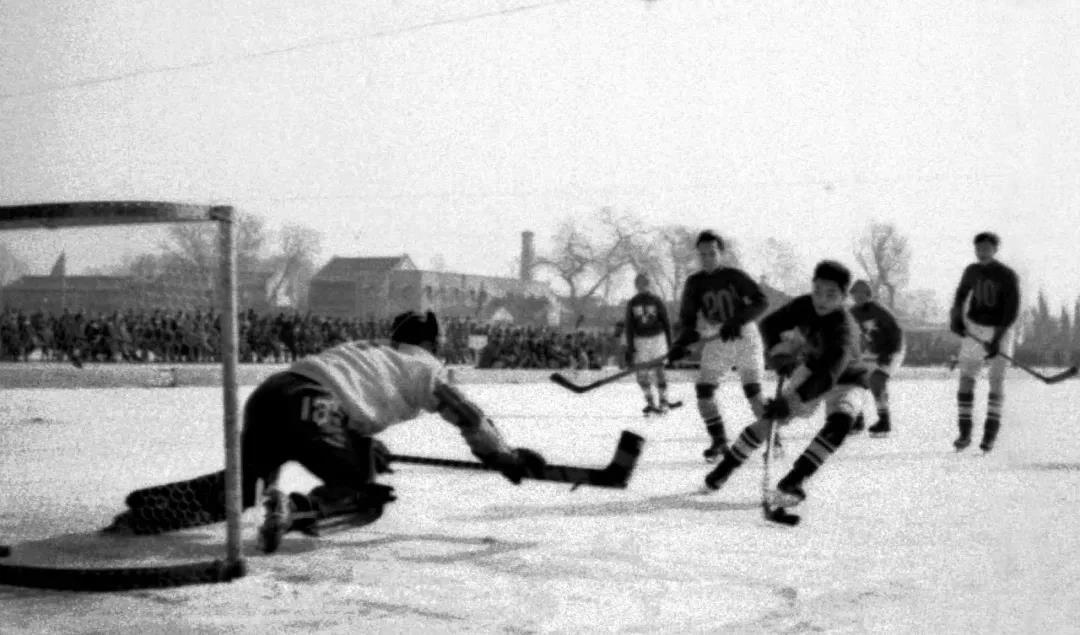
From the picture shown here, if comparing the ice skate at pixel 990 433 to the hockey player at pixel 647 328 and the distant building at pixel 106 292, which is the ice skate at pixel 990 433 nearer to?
the hockey player at pixel 647 328

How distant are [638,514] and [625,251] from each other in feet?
231

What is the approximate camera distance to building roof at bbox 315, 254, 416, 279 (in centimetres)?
8638

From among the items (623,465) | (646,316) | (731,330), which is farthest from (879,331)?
(623,465)

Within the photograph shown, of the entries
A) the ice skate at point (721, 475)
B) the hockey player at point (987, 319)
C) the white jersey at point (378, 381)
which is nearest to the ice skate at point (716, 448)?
the ice skate at point (721, 475)

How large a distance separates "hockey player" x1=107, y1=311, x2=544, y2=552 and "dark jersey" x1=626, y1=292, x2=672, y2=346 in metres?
7.58

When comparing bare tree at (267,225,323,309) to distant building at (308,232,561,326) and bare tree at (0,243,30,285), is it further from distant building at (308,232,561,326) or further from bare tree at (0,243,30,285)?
bare tree at (0,243,30,285)

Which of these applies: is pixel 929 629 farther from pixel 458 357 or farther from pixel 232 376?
pixel 458 357

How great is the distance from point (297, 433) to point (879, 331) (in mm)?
6879

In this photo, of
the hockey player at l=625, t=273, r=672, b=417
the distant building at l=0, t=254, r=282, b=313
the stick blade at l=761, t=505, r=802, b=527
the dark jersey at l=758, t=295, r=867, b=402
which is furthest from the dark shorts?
the hockey player at l=625, t=273, r=672, b=417

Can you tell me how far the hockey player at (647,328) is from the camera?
1161 cm

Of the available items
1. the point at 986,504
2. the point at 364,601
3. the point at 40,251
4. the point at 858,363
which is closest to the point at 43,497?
the point at 40,251

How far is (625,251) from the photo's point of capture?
245ft

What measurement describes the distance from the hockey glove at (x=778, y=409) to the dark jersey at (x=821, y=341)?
87 millimetres

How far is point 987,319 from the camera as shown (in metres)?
8.00
